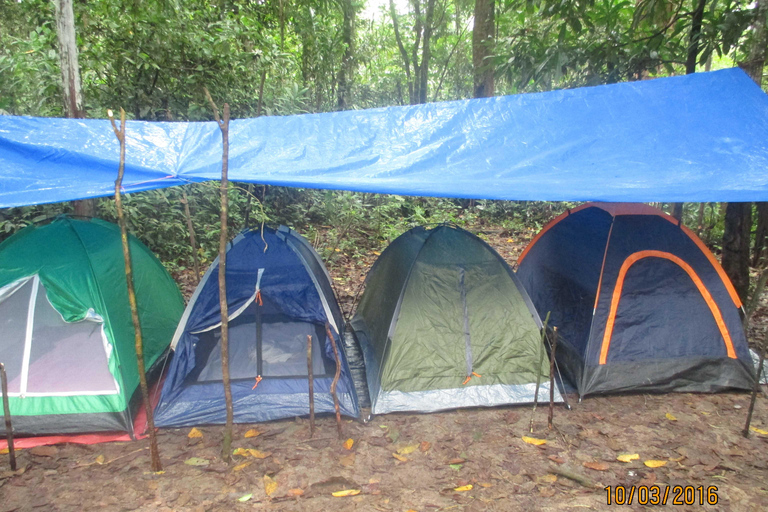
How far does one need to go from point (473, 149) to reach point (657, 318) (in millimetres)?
2029

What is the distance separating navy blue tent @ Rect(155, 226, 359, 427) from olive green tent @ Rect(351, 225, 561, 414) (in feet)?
1.26

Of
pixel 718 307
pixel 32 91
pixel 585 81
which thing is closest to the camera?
pixel 718 307

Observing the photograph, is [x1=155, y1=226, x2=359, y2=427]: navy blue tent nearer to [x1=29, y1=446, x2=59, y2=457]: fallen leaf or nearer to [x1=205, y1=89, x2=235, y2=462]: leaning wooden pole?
[x1=205, y1=89, x2=235, y2=462]: leaning wooden pole

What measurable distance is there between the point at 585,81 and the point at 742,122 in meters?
2.06

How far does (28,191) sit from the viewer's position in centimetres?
279

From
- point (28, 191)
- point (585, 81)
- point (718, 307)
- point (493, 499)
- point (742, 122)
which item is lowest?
point (493, 499)

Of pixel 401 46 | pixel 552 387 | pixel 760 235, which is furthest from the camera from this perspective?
pixel 401 46

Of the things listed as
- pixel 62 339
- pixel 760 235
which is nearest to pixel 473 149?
pixel 62 339

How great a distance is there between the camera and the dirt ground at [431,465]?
264 cm

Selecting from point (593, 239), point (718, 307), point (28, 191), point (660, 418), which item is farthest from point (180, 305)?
point (718, 307)

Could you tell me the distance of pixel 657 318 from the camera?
3.79 m

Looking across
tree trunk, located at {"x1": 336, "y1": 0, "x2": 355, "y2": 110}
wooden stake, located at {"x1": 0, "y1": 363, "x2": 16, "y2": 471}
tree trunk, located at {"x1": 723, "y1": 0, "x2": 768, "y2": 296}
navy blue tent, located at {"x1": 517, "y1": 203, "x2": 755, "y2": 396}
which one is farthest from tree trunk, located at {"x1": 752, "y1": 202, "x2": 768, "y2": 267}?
wooden stake, located at {"x1": 0, "y1": 363, "x2": 16, "y2": 471}

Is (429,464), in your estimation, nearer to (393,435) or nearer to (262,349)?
(393,435)

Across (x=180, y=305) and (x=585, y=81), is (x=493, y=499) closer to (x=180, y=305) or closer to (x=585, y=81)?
(x=180, y=305)
